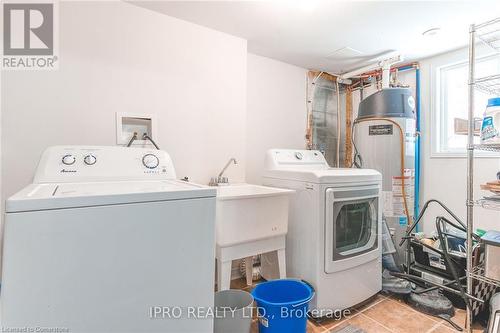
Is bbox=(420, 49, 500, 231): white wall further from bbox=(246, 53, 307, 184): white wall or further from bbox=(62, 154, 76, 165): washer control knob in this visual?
bbox=(62, 154, 76, 165): washer control knob

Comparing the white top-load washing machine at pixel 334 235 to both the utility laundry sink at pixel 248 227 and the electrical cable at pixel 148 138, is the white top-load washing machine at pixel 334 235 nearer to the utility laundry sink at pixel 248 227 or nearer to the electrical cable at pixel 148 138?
the utility laundry sink at pixel 248 227

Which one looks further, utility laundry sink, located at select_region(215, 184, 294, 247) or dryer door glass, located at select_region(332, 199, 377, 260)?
dryer door glass, located at select_region(332, 199, 377, 260)

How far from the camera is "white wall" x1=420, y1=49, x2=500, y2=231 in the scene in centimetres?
220

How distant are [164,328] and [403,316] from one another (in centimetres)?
160

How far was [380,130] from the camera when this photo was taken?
2.42 meters

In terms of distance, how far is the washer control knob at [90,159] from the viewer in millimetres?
1384

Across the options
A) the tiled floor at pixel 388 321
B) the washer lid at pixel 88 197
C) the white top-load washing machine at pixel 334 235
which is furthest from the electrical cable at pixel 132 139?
the tiled floor at pixel 388 321

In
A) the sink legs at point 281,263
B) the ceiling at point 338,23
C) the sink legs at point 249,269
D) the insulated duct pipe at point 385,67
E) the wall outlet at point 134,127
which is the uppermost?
the ceiling at point 338,23

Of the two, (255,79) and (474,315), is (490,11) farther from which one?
(474,315)

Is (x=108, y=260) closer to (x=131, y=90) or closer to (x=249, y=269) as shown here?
(x=131, y=90)

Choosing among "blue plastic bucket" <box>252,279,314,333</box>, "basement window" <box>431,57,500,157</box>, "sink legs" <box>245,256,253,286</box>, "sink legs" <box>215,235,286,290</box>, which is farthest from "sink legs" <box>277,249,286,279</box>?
"basement window" <box>431,57,500,157</box>

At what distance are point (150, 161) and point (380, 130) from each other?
81.1 inches

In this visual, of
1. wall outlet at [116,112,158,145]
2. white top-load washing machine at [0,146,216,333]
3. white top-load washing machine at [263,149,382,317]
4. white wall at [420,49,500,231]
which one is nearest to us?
white top-load washing machine at [0,146,216,333]

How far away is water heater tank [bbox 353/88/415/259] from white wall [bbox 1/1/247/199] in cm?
129
